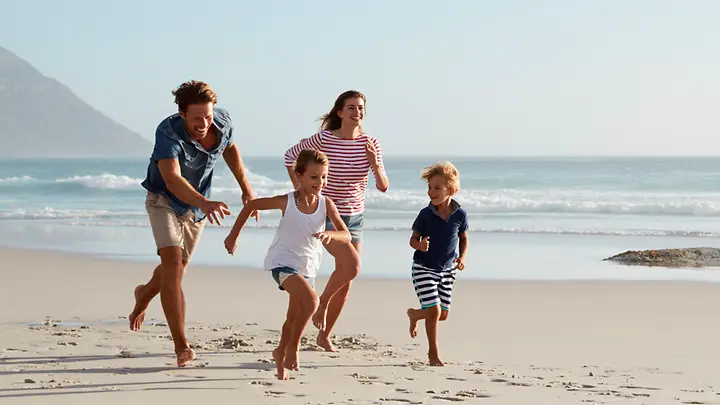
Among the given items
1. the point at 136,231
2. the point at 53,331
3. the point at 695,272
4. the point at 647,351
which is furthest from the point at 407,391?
the point at 136,231

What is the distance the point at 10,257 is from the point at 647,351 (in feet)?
25.9

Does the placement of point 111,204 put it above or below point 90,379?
above

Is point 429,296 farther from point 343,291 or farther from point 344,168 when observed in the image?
point 344,168

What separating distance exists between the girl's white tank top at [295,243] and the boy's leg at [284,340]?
17 cm

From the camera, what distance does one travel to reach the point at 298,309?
524cm

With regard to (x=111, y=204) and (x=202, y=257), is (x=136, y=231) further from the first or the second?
(x=111, y=204)

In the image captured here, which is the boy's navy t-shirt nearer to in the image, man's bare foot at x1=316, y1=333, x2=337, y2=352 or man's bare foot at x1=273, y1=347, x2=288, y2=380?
man's bare foot at x1=316, y1=333, x2=337, y2=352

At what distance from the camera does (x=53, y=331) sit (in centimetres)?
652

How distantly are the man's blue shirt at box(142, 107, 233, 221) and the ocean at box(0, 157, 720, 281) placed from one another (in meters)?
4.40

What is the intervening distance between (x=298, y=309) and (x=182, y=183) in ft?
3.01

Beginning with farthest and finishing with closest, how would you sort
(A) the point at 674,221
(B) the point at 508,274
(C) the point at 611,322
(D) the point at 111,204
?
(D) the point at 111,204 < (A) the point at 674,221 < (B) the point at 508,274 < (C) the point at 611,322

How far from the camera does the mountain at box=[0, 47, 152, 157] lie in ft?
500

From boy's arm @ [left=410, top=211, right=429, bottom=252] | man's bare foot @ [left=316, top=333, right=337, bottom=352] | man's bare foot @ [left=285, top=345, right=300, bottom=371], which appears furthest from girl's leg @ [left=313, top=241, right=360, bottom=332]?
man's bare foot @ [left=285, top=345, right=300, bottom=371]

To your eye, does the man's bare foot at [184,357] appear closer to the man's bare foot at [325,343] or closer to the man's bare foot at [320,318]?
the man's bare foot at [320,318]
